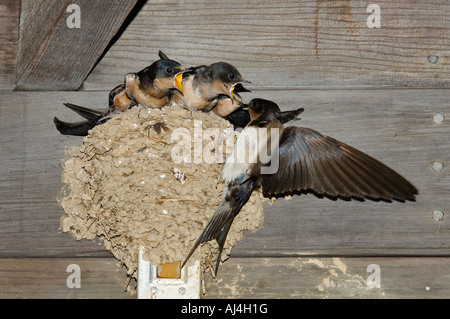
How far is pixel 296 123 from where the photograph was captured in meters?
2.43

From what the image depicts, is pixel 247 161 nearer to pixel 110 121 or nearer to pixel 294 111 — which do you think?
pixel 294 111

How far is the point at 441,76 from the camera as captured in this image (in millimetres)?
2443

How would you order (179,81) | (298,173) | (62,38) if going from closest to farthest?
(62,38) → (298,173) → (179,81)

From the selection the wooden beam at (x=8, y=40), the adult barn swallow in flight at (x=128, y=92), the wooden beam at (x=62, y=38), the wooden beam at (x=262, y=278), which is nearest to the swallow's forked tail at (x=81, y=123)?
the adult barn swallow in flight at (x=128, y=92)

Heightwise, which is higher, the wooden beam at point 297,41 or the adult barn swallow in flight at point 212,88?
the wooden beam at point 297,41

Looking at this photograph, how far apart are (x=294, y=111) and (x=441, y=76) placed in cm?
53

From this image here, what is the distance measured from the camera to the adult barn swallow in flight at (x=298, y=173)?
2.25 m

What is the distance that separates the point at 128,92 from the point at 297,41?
2.05ft

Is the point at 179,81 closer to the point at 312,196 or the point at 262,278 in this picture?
the point at 312,196

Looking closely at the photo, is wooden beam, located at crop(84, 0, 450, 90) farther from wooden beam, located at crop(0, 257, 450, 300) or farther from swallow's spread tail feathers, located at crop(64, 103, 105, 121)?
wooden beam, located at crop(0, 257, 450, 300)

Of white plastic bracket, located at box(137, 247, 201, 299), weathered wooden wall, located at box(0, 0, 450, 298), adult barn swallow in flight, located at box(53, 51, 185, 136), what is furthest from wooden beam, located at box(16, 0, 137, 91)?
white plastic bracket, located at box(137, 247, 201, 299)

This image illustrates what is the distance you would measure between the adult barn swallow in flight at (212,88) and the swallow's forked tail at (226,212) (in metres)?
0.31

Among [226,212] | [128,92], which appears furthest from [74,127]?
[226,212]

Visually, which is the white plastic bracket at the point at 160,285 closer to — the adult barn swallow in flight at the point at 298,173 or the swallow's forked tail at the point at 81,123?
the adult barn swallow in flight at the point at 298,173
